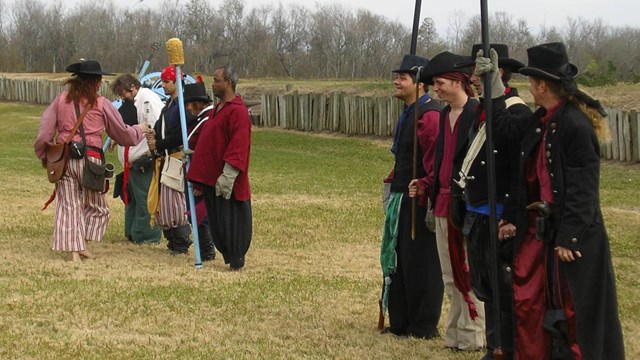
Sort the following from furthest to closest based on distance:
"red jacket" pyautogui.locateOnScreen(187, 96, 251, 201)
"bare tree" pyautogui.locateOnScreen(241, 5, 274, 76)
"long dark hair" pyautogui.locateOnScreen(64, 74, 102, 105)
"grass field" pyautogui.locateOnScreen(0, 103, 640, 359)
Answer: "bare tree" pyautogui.locateOnScreen(241, 5, 274, 76) → "long dark hair" pyautogui.locateOnScreen(64, 74, 102, 105) → "red jacket" pyautogui.locateOnScreen(187, 96, 251, 201) → "grass field" pyautogui.locateOnScreen(0, 103, 640, 359)

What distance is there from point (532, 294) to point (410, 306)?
1.72 m

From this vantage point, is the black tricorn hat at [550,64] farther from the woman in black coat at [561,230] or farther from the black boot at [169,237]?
the black boot at [169,237]

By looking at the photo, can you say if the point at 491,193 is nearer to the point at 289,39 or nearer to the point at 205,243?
the point at 205,243

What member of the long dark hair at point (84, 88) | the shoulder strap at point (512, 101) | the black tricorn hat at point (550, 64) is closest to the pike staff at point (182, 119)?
the long dark hair at point (84, 88)

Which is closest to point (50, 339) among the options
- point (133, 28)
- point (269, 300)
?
point (269, 300)

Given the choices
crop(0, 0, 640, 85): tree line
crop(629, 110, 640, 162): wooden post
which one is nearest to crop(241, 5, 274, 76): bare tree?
crop(0, 0, 640, 85): tree line

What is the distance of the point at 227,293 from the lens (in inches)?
340

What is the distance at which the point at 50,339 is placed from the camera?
23.1 feet

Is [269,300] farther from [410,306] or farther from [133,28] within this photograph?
[133,28]

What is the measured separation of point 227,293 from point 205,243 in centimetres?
194

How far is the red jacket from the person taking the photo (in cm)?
953

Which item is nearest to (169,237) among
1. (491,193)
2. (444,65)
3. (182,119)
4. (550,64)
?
(182,119)

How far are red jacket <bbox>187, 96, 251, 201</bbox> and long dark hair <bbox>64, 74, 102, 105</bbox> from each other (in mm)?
1157

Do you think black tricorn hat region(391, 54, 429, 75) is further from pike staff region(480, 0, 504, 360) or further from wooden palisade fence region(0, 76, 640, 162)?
wooden palisade fence region(0, 76, 640, 162)
